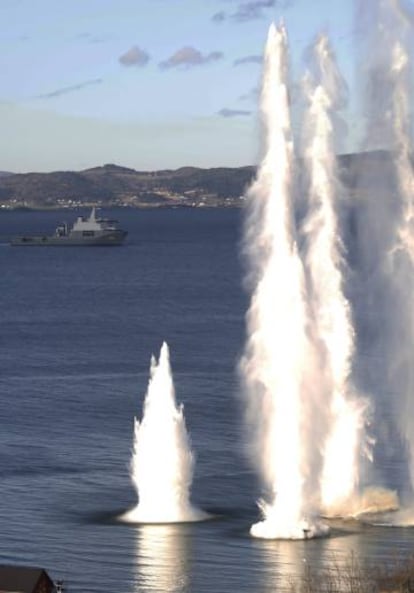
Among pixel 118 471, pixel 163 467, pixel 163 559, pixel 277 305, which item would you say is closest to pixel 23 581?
pixel 163 559

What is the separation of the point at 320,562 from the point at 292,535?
3.84m

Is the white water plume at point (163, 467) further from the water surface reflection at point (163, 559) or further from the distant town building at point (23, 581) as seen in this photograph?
the distant town building at point (23, 581)

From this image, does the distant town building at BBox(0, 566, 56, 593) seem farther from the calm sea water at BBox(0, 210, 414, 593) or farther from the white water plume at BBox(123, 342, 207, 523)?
the white water plume at BBox(123, 342, 207, 523)

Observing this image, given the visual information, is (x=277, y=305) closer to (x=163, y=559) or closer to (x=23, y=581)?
(x=163, y=559)

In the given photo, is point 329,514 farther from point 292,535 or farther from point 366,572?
point 366,572

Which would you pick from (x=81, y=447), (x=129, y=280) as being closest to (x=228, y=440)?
(x=81, y=447)

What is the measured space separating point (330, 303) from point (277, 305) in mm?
2857

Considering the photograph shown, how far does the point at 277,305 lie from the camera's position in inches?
2464

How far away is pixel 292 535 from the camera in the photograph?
58.2 meters

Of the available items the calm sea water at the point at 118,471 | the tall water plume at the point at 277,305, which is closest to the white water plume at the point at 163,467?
the calm sea water at the point at 118,471

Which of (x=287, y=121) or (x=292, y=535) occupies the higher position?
(x=287, y=121)

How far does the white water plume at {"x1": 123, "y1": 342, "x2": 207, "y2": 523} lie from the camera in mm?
61844

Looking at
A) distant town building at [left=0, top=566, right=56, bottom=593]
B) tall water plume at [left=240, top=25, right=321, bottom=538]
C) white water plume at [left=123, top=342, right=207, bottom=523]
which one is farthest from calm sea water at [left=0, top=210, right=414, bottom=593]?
distant town building at [left=0, top=566, right=56, bottom=593]

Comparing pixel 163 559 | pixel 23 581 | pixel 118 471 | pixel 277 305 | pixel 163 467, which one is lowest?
pixel 23 581
